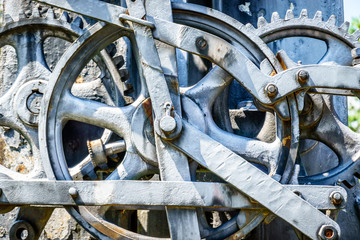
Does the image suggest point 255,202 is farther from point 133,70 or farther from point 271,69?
point 133,70

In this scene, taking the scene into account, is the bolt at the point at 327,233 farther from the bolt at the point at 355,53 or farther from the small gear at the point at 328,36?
→ the bolt at the point at 355,53

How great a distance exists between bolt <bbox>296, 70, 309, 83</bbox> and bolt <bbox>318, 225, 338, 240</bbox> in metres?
0.58

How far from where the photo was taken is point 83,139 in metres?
2.86

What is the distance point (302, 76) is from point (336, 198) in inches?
19.8

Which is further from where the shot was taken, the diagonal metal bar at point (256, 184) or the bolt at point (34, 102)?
the bolt at point (34, 102)

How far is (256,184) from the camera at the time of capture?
2.18 m

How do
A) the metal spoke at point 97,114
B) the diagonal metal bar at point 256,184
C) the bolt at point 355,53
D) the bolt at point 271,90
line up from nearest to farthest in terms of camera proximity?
the diagonal metal bar at point 256,184, the bolt at point 271,90, the metal spoke at point 97,114, the bolt at point 355,53

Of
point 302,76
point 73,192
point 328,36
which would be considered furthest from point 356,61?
point 73,192

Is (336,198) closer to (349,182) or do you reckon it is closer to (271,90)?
(349,182)

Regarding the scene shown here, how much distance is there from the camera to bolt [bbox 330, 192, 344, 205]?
2232 mm

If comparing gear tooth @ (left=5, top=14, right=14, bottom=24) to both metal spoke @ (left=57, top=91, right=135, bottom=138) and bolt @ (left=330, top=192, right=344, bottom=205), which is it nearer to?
metal spoke @ (left=57, top=91, right=135, bottom=138)

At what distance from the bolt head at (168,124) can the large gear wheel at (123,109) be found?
0.56 feet

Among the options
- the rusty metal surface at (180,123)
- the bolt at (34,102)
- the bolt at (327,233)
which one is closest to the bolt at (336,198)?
the rusty metal surface at (180,123)

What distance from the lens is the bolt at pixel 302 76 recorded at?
2.27 m
